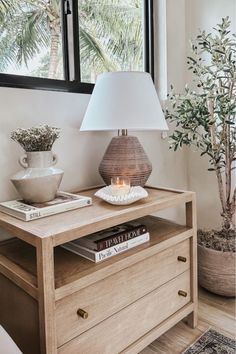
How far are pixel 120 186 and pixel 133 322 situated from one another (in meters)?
0.56

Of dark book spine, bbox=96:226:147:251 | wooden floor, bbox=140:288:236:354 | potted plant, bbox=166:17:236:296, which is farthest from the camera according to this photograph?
potted plant, bbox=166:17:236:296

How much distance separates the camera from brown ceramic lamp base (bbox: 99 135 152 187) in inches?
55.9

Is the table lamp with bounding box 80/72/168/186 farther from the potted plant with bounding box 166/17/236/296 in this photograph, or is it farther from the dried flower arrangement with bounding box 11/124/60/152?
the potted plant with bounding box 166/17/236/296

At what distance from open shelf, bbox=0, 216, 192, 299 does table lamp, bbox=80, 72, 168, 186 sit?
1.09 feet

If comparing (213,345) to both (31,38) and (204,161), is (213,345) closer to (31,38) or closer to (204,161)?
(204,161)

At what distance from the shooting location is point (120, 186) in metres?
1.27

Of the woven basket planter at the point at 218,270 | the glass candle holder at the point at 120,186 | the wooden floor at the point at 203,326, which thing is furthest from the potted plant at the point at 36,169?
the woven basket planter at the point at 218,270

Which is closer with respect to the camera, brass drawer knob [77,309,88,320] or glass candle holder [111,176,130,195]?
brass drawer knob [77,309,88,320]

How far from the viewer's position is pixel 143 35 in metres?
2.01

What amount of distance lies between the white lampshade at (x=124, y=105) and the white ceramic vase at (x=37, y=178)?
0.30 m

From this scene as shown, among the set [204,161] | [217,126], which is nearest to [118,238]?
[217,126]

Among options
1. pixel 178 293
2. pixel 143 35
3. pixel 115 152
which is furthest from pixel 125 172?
pixel 143 35

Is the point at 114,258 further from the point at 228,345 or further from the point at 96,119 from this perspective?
the point at 228,345

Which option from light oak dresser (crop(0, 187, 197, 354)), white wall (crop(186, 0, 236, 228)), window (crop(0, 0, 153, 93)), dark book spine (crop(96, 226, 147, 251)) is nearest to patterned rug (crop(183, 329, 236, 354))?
light oak dresser (crop(0, 187, 197, 354))
